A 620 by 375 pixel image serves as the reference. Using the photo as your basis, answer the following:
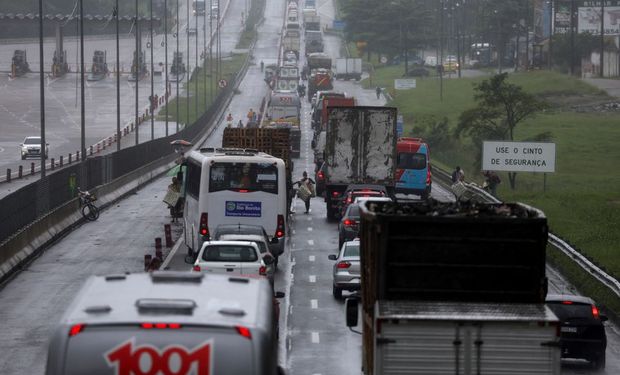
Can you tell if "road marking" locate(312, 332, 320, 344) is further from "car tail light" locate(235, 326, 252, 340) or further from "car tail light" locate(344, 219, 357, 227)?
"car tail light" locate(235, 326, 252, 340)

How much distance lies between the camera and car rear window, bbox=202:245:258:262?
2867cm

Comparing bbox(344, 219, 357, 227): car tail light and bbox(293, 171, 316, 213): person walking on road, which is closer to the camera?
bbox(344, 219, 357, 227): car tail light

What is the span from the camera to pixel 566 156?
8494 centimetres

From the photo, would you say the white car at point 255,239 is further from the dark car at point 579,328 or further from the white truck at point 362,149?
the white truck at point 362,149

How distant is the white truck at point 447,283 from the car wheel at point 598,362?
23.8 ft

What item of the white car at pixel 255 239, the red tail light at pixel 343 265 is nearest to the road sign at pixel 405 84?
the white car at pixel 255 239

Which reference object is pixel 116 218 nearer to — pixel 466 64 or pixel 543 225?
pixel 543 225

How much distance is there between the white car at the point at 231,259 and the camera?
1117 inches

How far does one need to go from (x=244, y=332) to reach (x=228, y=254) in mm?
18209

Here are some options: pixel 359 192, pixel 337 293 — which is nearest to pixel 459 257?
pixel 337 293

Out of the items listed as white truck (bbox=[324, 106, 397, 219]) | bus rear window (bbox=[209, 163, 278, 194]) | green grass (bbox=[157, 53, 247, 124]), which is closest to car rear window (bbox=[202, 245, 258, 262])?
bus rear window (bbox=[209, 163, 278, 194])

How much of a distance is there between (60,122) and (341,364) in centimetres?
8816

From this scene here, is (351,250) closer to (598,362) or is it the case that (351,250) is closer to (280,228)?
(280,228)

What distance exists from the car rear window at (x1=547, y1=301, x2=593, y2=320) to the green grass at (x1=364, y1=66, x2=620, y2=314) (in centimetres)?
650
